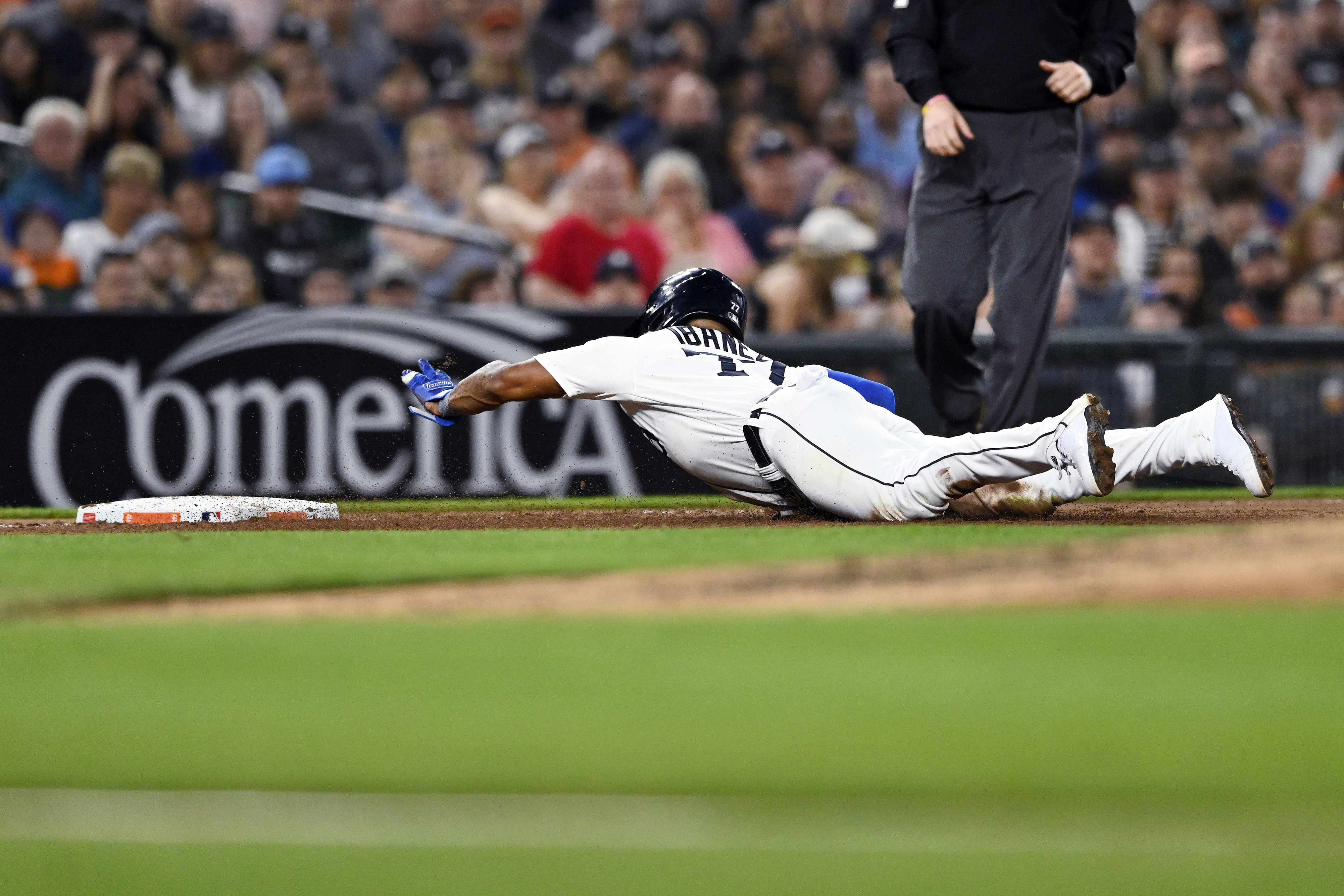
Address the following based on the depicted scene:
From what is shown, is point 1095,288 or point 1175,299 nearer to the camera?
point 1175,299

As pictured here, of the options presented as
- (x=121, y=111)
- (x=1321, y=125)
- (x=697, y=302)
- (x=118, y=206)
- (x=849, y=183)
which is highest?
(x=121, y=111)

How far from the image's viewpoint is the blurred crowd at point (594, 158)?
10.1 meters

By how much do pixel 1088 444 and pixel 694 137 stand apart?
22.9 feet

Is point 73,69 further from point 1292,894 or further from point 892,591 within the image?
point 1292,894

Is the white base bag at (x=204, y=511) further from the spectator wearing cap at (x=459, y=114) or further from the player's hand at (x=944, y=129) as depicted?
the spectator wearing cap at (x=459, y=114)

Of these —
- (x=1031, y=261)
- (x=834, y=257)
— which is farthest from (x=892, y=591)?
(x=834, y=257)


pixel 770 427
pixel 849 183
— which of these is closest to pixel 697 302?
pixel 770 427

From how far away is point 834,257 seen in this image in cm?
1038

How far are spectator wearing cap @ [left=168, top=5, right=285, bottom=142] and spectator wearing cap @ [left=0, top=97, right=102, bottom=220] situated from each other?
2.77ft

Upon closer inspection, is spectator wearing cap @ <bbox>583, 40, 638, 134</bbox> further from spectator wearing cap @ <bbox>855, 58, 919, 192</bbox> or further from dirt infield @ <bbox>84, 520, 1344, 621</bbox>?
dirt infield @ <bbox>84, 520, 1344, 621</bbox>

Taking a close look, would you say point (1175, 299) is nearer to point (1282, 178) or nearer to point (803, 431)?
point (1282, 178)

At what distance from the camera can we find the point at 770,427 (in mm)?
5656

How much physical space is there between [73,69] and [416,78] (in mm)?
2342

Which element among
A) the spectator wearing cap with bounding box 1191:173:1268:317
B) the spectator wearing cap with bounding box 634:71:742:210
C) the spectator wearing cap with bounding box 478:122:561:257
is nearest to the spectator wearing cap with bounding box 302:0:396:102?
the spectator wearing cap with bounding box 478:122:561:257
